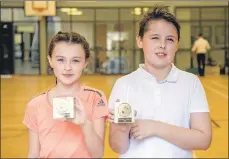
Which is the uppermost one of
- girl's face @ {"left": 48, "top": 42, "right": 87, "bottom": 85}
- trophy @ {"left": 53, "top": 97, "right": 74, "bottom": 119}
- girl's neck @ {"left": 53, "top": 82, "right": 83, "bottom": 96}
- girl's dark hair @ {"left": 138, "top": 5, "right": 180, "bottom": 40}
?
girl's dark hair @ {"left": 138, "top": 5, "right": 180, "bottom": 40}

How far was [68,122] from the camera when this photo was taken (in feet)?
5.18

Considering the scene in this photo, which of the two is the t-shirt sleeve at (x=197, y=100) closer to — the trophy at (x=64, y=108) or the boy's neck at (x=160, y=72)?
the boy's neck at (x=160, y=72)

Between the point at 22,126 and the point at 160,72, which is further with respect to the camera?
the point at 22,126

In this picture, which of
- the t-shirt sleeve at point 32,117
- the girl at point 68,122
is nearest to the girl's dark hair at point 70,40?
the girl at point 68,122

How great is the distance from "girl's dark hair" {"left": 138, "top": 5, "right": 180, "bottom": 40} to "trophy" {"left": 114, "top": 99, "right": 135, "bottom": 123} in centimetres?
42

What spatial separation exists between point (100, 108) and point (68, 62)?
0.21 metres

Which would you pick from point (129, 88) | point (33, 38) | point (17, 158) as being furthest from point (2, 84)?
point (129, 88)

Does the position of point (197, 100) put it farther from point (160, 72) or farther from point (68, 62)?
point (68, 62)

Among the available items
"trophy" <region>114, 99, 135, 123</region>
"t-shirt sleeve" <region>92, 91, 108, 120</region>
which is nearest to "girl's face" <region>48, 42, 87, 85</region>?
"t-shirt sleeve" <region>92, 91, 108, 120</region>

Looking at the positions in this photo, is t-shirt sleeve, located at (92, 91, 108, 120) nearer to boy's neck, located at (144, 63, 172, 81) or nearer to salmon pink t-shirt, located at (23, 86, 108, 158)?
salmon pink t-shirt, located at (23, 86, 108, 158)

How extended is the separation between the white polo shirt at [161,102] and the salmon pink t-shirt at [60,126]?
77 millimetres

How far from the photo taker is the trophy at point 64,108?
57.5 inches

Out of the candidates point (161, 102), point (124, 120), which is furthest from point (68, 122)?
point (161, 102)

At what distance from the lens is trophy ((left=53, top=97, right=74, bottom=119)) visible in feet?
4.79
